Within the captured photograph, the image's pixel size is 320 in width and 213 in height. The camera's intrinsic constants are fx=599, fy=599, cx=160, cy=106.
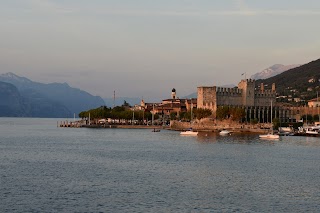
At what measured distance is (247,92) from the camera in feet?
470

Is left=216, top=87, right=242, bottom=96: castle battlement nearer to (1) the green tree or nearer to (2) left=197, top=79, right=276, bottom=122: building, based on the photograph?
(2) left=197, top=79, right=276, bottom=122: building

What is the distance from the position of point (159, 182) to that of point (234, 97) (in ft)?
334

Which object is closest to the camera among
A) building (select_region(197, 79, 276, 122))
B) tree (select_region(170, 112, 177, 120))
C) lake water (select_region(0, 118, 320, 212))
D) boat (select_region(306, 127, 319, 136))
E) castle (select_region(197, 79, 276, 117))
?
lake water (select_region(0, 118, 320, 212))

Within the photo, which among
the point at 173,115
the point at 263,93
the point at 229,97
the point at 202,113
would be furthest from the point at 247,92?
the point at 173,115

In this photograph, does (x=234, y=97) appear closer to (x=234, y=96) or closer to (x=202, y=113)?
A: (x=234, y=96)

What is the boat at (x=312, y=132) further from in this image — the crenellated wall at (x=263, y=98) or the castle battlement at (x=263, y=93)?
the castle battlement at (x=263, y=93)

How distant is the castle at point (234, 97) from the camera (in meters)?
140

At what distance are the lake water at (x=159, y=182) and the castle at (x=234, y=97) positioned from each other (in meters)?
71.8

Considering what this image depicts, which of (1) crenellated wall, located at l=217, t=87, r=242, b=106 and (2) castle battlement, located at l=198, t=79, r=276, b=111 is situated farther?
(1) crenellated wall, located at l=217, t=87, r=242, b=106

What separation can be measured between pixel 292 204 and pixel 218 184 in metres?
8.27

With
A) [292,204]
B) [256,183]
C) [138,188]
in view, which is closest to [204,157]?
[256,183]

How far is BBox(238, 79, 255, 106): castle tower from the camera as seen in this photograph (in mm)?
143000

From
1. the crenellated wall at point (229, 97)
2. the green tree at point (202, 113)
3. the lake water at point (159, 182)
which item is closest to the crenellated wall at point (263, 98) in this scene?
the crenellated wall at point (229, 97)

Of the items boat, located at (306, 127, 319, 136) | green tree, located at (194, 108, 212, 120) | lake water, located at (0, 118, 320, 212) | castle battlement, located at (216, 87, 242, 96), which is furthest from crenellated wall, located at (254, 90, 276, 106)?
lake water, located at (0, 118, 320, 212)
